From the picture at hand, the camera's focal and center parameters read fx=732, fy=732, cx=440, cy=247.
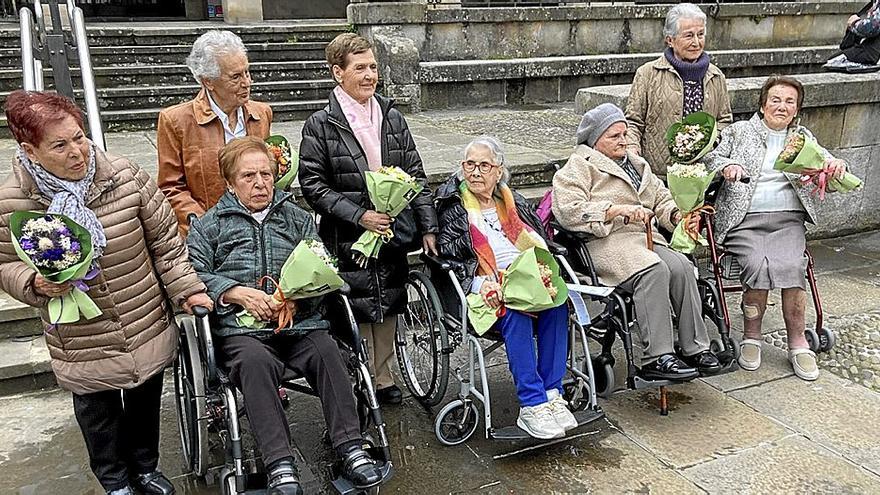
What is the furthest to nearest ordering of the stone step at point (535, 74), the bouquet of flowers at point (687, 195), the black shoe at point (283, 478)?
the stone step at point (535, 74), the bouquet of flowers at point (687, 195), the black shoe at point (283, 478)

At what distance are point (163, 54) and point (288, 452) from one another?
667cm

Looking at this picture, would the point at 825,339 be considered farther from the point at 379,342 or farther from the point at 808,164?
the point at 379,342

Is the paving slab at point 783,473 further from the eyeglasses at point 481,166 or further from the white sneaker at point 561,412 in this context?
the eyeglasses at point 481,166

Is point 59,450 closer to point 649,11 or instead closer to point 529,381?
point 529,381

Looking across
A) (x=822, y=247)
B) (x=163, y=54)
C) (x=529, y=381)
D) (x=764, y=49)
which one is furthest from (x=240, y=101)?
(x=764, y=49)

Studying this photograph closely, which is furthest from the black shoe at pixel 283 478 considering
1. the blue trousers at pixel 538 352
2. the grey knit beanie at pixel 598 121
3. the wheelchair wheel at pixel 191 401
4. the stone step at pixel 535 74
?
the stone step at pixel 535 74

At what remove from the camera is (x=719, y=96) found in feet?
13.8

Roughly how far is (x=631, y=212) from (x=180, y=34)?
22.1 ft

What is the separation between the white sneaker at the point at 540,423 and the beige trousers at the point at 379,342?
2.75 feet

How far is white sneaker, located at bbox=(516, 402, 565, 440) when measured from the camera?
3.01 meters

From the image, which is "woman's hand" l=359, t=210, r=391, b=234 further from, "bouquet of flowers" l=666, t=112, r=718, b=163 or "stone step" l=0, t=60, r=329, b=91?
"stone step" l=0, t=60, r=329, b=91

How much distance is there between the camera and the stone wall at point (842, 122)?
562 cm

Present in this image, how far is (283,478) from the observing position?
2.54 meters

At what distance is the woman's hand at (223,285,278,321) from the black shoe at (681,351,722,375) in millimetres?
1954
